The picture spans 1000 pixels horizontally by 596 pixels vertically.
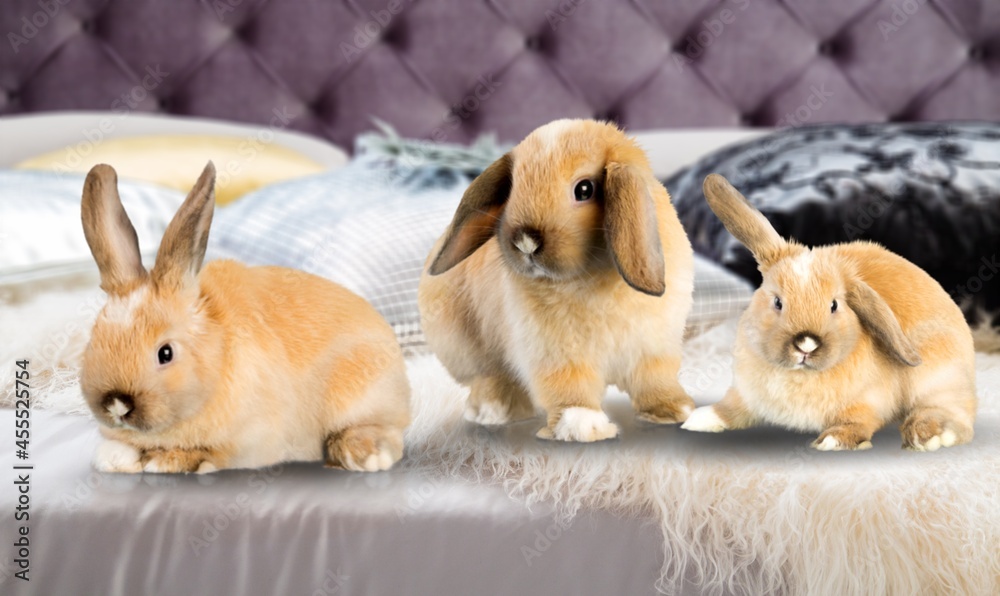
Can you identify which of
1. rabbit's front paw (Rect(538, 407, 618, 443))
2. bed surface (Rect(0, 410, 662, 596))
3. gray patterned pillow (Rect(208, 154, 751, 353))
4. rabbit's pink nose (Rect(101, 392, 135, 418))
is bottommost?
bed surface (Rect(0, 410, 662, 596))

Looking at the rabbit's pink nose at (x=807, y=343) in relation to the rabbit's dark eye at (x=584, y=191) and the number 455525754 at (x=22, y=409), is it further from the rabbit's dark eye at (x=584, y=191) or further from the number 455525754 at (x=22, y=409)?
the number 455525754 at (x=22, y=409)

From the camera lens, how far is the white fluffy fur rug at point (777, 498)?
639 mm

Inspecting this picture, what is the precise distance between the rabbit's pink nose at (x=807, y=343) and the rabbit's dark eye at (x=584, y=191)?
19 cm

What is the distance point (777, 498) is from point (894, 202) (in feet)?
2.34

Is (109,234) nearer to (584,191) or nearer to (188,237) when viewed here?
(188,237)

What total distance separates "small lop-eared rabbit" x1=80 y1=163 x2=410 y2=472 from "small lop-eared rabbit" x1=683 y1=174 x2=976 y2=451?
30 centimetres

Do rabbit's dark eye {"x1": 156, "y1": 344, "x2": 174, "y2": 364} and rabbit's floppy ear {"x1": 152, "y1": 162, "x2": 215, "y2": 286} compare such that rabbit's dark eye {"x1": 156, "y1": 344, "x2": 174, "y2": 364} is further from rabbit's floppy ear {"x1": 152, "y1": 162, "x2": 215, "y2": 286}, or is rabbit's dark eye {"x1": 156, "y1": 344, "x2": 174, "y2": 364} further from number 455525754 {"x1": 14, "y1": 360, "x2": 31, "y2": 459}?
number 455525754 {"x1": 14, "y1": 360, "x2": 31, "y2": 459}

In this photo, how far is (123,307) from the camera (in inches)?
26.0

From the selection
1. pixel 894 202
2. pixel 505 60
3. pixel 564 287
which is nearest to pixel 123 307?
→ pixel 564 287

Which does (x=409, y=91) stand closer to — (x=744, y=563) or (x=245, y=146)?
(x=245, y=146)

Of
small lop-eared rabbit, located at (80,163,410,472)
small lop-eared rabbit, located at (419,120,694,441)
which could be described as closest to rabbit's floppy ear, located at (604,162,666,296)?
small lop-eared rabbit, located at (419,120,694,441)

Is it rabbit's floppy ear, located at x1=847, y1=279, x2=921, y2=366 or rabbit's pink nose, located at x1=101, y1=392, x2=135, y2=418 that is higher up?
rabbit's floppy ear, located at x1=847, y1=279, x2=921, y2=366

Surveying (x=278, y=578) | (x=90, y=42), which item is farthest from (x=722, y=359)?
(x=90, y=42)

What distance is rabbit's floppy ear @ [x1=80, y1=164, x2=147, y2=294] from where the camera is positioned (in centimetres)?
67
